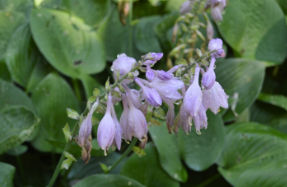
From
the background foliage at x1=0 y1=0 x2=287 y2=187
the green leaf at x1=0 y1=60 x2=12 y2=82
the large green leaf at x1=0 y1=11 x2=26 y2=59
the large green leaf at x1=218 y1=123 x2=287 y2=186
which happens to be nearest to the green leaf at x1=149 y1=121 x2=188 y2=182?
the background foliage at x1=0 y1=0 x2=287 y2=187

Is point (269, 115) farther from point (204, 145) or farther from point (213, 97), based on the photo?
point (213, 97)

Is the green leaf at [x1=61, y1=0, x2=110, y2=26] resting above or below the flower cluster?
below

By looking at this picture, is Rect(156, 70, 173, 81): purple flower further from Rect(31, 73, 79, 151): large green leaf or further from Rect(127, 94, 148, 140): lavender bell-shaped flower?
Rect(31, 73, 79, 151): large green leaf

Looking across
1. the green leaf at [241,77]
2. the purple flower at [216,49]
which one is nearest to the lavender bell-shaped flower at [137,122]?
the purple flower at [216,49]

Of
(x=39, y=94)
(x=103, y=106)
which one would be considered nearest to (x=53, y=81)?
(x=39, y=94)

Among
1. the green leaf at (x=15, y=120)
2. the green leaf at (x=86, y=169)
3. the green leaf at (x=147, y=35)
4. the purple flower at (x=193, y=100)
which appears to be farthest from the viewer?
the green leaf at (x=147, y=35)

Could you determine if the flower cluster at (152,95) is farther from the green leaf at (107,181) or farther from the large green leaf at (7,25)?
the large green leaf at (7,25)
